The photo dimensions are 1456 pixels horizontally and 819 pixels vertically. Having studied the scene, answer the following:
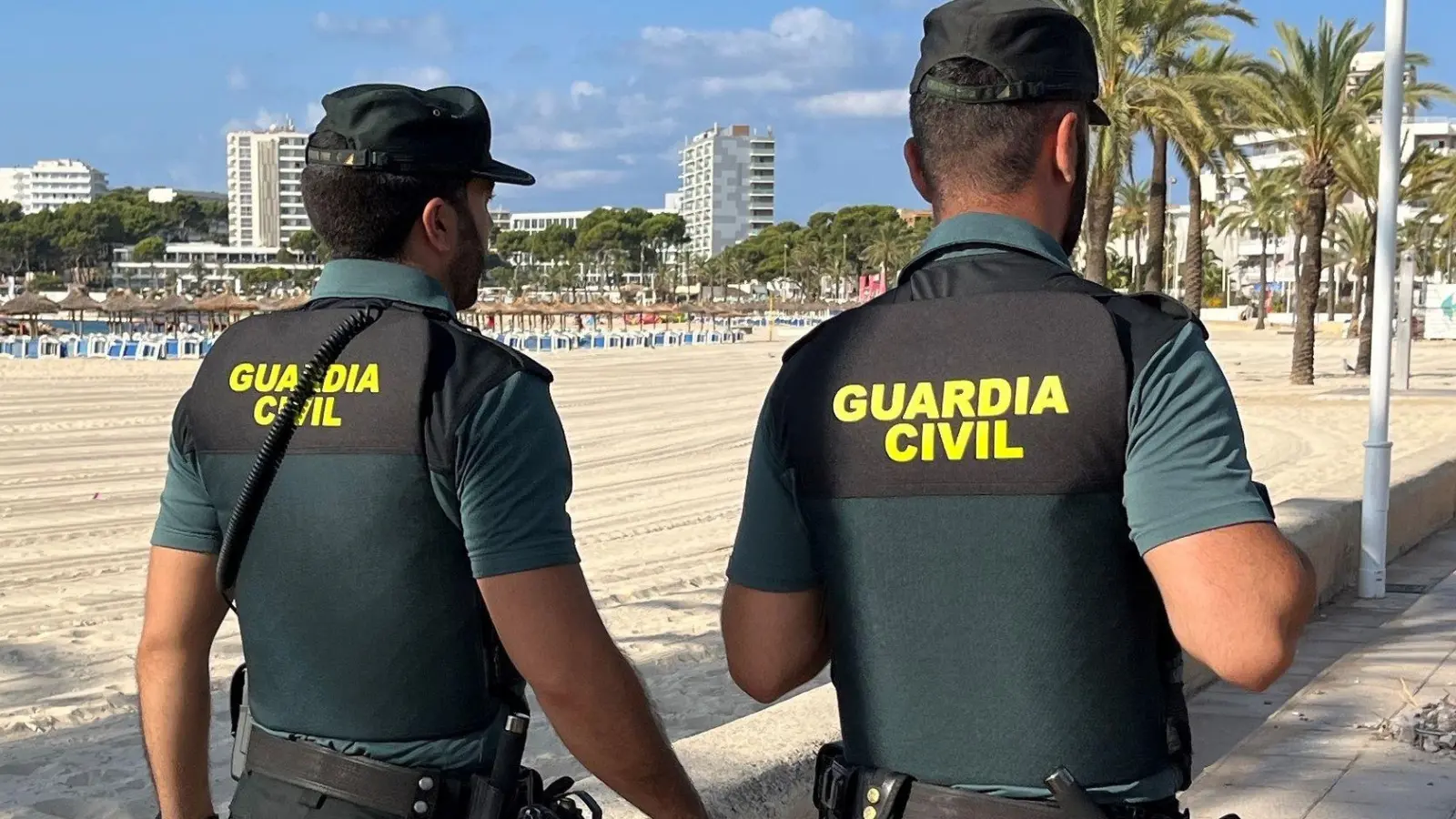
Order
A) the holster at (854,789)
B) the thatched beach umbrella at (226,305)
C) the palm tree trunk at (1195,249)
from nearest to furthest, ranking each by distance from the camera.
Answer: the holster at (854,789)
the palm tree trunk at (1195,249)
the thatched beach umbrella at (226,305)

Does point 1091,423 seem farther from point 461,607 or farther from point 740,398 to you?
point 740,398

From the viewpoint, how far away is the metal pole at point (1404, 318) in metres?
19.3

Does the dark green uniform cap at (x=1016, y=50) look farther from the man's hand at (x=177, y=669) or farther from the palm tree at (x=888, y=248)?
the palm tree at (x=888, y=248)

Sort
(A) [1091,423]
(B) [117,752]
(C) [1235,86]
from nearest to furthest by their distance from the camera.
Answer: (A) [1091,423] < (B) [117,752] < (C) [1235,86]

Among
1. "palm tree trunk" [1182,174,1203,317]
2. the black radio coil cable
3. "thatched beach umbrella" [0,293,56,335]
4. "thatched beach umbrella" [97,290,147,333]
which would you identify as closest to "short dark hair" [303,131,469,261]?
the black radio coil cable

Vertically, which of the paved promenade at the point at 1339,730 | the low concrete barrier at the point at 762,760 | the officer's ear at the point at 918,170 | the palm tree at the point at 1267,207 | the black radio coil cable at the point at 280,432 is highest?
the palm tree at the point at 1267,207

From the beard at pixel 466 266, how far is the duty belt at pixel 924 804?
853 mm

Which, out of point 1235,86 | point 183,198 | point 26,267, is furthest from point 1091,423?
point 183,198

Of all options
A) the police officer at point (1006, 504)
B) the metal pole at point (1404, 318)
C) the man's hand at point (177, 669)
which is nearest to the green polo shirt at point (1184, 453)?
the police officer at point (1006, 504)

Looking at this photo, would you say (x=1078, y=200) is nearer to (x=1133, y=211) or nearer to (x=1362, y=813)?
(x=1362, y=813)

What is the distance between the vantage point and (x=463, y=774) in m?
1.85

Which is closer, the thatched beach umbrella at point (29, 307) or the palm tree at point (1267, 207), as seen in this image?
the thatched beach umbrella at point (29, 307)

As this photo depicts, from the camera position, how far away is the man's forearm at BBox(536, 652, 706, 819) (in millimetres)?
1836

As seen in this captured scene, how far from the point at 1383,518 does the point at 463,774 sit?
7.05 m
